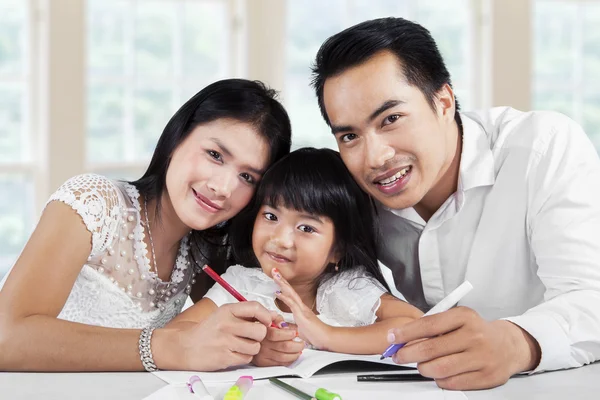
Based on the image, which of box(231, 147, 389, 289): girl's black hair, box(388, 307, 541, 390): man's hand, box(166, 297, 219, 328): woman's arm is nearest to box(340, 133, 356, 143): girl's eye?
box(231, 147, 389, 289): girl's black hair

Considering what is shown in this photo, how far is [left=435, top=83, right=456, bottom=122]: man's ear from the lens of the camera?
176cm

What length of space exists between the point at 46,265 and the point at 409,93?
0.83m

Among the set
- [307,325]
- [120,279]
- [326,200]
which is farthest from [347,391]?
[120,279]

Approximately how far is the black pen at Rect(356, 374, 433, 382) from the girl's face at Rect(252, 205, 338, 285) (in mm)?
541

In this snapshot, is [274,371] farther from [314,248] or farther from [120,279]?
[120,279]

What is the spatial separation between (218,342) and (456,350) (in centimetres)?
40

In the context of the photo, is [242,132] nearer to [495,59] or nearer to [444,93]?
[444,93]

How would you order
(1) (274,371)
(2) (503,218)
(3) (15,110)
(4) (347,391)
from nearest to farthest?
(4) (347,391)
(1) (274,371)
(2) (503,218)
(3) (15,110)

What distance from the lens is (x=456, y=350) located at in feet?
3.93

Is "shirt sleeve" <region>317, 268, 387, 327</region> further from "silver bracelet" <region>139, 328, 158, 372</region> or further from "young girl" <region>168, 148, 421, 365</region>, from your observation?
"silver bracelet" <region>139, 328, 158, 372</region>

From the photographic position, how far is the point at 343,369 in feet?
4.40

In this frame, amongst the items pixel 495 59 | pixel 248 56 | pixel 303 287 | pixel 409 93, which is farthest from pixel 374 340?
pixel 495 59

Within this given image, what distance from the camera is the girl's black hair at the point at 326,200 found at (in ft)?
5.82

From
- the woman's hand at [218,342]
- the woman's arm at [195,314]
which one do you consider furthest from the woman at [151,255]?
the woman's arm at [195,314]
